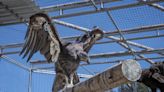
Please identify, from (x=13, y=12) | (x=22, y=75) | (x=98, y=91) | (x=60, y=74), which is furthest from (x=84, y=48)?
(x=22, y=75)

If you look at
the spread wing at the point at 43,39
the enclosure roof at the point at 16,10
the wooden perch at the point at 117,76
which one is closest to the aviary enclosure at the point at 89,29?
the enclosure roof at the point at 16,10

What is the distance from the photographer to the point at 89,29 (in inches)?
265

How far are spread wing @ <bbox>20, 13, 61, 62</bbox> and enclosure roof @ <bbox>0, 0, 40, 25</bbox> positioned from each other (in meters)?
1.90

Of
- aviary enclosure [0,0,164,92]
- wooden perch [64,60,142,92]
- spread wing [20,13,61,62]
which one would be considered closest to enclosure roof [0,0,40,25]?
aviary enclosure [0,0,164,92]

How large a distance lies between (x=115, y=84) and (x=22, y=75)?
597 cm

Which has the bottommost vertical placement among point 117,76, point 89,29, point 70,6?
point 89,29

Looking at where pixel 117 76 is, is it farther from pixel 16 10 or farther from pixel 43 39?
pixel 16 10

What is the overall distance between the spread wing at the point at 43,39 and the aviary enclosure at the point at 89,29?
106cm

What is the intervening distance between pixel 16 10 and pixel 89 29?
4.51 ft

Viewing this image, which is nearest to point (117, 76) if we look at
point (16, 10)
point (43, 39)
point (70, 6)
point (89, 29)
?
point (43, 39)

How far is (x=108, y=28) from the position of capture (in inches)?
271

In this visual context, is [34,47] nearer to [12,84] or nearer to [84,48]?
[84,48]

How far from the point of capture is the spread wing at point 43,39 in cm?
379

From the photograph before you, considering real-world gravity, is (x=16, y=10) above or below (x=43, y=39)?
below
